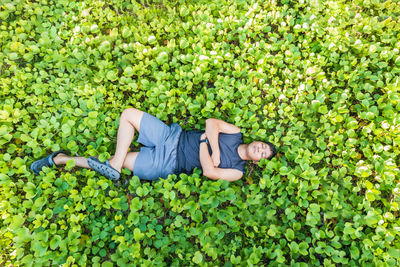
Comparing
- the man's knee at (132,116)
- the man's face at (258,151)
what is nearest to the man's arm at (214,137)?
the man's face at (258,151)

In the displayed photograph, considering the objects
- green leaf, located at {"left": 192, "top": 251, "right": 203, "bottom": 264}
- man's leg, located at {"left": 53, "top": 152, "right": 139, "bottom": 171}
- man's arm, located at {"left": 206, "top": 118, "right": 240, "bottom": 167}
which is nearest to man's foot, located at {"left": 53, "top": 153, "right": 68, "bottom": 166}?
man's leg, located at {"left": 53, "top": 152, "right": 139, "bottom": 171}

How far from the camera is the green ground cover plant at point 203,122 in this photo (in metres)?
2.68

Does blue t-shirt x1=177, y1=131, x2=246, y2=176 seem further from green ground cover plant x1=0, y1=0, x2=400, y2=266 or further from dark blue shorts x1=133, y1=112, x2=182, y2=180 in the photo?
green ground cover plant x1=0, y1=0, x2=400, y2=266

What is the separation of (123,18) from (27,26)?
1.44 metres

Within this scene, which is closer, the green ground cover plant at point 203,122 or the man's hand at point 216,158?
the green ground cover plant at point 203,122

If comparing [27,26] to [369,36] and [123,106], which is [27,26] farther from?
[369,36]

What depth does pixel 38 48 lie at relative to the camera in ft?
11.1

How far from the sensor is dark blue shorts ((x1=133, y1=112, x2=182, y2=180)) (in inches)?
116

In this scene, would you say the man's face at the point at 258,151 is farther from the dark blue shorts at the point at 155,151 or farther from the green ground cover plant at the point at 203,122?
the dark blue shorts at the point at 155,151

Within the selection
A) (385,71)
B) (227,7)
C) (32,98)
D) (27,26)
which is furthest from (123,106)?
(385,71)

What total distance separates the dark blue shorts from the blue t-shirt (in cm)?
9

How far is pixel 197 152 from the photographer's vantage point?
9.97ft

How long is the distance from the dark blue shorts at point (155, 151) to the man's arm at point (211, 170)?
39 centimetres

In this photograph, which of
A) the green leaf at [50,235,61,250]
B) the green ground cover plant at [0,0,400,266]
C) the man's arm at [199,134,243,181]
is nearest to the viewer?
the green leaf at [50,235,61,250]
